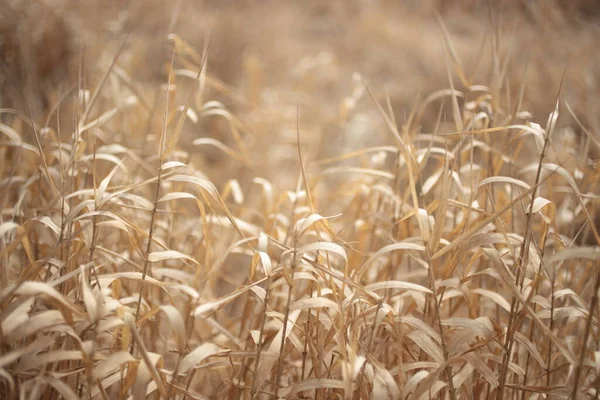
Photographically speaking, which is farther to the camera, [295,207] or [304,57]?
[304,57]

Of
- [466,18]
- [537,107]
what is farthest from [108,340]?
[466,18]

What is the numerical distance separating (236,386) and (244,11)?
7.36 feet

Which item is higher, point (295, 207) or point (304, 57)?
point (295, 207)

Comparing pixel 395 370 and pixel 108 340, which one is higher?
pixel 395 370

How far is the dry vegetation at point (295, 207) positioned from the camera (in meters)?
0.53

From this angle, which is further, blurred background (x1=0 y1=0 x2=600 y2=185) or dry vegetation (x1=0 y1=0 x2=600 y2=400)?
blurred background (x1=0 y1=0 x2=600 y2=185)

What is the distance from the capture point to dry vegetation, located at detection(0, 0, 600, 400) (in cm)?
53

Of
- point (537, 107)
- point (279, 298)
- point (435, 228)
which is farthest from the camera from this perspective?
point (537, 107)

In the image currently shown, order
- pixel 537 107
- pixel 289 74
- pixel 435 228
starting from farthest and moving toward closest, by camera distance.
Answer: pixel 289 74 → pixel 537 107 → pixel 435 228

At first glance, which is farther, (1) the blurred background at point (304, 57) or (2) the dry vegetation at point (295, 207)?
(1) the blurred background at point (304, 57)

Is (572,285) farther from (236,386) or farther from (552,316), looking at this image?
(236,386)

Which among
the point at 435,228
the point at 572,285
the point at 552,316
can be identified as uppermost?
the point at 435,228

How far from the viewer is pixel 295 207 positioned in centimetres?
80

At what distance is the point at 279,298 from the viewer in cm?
80
